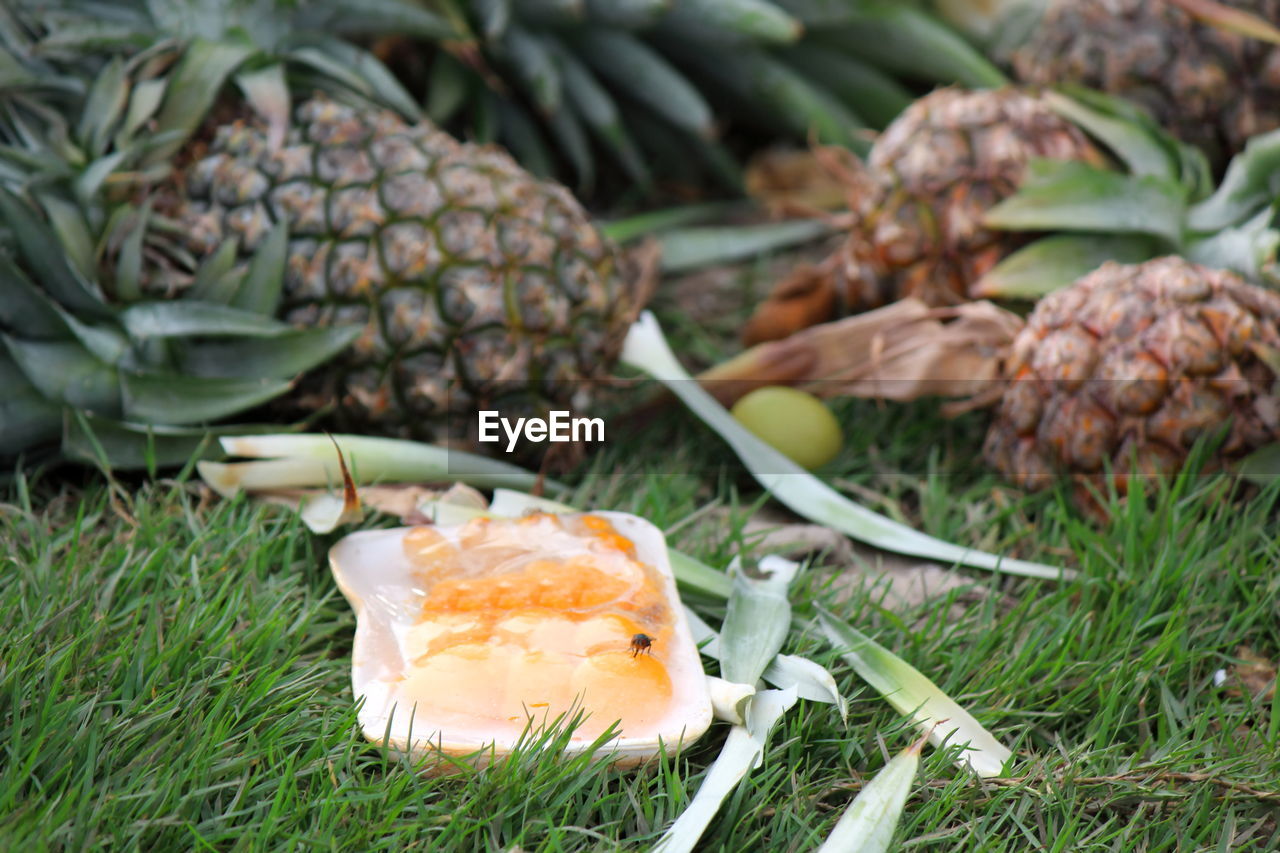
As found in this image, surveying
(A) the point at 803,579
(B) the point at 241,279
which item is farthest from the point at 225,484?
(A) the point at 803,579

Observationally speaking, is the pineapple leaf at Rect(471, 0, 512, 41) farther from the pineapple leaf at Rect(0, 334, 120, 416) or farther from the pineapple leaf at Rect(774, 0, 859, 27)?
the pineapple leaf at Rect(0, 334, 120, 416)

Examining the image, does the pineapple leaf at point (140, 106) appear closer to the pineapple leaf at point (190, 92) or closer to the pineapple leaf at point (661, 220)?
the pineapple leaf at point (190, 92)

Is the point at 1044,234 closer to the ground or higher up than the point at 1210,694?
higher up

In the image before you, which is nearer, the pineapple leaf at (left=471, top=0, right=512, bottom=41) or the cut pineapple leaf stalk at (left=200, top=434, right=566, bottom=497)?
the cut pineapple leaf stalk at (left=200, top=434, right=566, bottom=497)

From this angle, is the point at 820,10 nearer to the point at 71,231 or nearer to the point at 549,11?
the point at 549,11

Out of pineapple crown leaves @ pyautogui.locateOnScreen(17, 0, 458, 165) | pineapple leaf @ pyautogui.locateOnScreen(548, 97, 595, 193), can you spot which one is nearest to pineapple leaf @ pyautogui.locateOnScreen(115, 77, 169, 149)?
pineapple crown leaves @ pyautogui.locateOnScreen(17, 0, 458, 165)

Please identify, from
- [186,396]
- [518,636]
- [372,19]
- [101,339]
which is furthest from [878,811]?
[372,19]

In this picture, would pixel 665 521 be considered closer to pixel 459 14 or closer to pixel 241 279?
pixel 241 279

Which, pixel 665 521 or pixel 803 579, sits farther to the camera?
pixel 665 521
